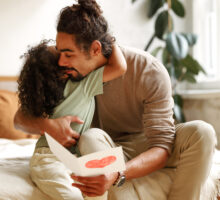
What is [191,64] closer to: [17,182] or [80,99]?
[80,99]

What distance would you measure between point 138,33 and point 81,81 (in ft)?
5.80

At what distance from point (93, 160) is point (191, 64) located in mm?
1935

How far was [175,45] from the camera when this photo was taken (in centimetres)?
254

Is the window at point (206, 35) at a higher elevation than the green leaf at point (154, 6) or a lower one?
lower

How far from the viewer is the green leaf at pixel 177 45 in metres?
2.52

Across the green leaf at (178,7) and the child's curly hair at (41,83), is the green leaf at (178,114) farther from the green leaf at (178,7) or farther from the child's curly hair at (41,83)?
the child's curly hair at (41,83)

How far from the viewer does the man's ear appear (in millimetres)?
1342

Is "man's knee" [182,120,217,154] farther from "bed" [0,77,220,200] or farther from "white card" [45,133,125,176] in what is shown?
"white card" [45,133,125,176]

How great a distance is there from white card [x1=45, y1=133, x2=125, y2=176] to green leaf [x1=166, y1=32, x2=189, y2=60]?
1738 millimetres

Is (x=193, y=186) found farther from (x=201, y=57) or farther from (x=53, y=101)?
(x=201, y=57)

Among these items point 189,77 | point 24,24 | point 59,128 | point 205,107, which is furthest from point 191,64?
point 59,128

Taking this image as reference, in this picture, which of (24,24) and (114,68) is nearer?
(114,68)

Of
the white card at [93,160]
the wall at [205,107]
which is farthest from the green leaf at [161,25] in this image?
the white card at [93,160]

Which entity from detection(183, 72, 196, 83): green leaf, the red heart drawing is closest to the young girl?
the red heart drawing
